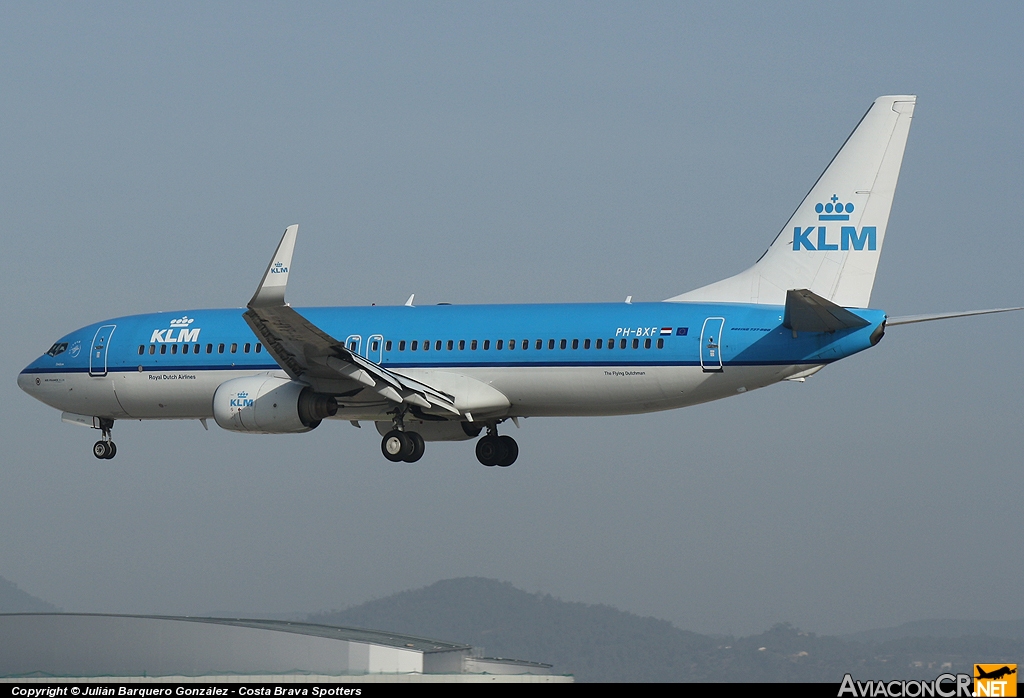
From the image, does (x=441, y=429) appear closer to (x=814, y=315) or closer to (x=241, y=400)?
(x=241, y=400)

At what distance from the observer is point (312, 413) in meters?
36.4

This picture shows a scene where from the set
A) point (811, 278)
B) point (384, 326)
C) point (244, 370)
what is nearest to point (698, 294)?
point (811, 278)

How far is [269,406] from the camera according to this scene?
36.2 m

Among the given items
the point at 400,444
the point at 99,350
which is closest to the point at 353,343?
the point at 400,444

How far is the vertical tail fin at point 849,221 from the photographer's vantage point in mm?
34344

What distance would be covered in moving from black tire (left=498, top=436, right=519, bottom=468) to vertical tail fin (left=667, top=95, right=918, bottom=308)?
27.2 ft

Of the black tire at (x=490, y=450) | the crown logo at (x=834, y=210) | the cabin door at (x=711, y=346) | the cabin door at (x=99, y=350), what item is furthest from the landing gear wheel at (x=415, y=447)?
the crown logo at (x=834, y=210)

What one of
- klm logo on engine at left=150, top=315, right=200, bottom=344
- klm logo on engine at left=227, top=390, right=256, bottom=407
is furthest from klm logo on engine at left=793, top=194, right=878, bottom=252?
klm logo on engine at left=150, top=315, right=200, bottom=344

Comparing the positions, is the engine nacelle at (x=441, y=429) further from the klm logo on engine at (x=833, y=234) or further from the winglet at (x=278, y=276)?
the klm logo on engine at (x=833, y=234)

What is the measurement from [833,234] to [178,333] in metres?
17.8

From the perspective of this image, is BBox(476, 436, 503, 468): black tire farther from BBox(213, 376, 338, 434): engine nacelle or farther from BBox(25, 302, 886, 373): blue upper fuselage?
BBox(213, 376, 338, 434): engine nacelle

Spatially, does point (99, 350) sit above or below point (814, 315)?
above

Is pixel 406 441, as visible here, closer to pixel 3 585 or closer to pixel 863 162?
pixel 863 162

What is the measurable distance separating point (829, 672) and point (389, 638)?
5003cm
